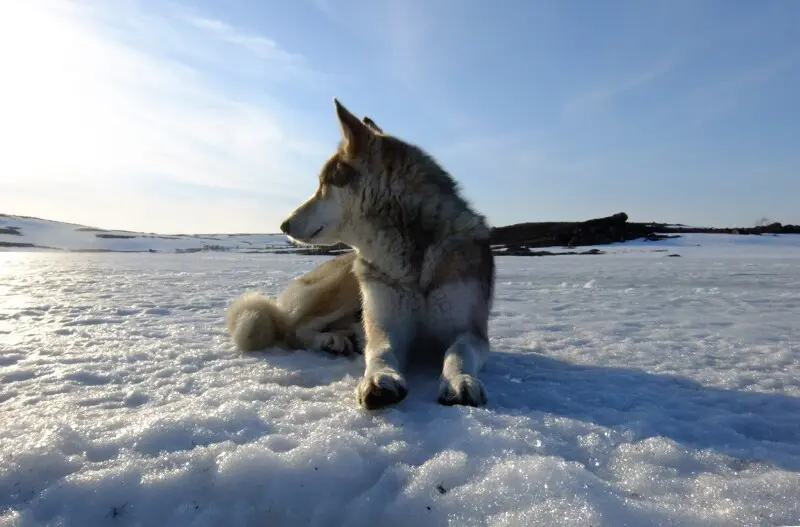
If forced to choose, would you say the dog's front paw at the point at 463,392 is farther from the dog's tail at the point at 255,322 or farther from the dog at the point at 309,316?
the dog's tail at the point at 255,322

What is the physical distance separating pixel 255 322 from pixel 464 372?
1.77 metres

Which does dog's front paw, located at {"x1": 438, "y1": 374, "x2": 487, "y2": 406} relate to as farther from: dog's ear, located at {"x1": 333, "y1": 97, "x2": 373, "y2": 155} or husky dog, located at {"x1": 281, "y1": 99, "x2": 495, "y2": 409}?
dog's ear, located at {"x1": 333, "y1": 97, "x2": 373, "y2": 155}

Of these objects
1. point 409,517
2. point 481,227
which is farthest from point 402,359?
point 409,517

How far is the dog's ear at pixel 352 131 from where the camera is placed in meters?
3.37

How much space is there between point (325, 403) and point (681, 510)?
1373 mm

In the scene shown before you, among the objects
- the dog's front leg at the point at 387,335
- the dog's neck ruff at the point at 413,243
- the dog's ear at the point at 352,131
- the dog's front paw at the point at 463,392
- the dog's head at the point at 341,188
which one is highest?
the dog's ear at the point at 352,131

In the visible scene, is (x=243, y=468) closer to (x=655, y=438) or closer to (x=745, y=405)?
(x=655, y=438)

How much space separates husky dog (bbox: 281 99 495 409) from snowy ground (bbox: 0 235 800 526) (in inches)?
13.2

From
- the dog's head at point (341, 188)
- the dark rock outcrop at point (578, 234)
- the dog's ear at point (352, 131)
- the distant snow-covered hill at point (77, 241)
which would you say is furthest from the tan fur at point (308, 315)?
the distant snow-covered hill at point (77, 241)

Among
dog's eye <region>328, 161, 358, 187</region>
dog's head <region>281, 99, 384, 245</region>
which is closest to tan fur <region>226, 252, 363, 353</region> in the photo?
dog's head <region>281, 99, 384, 245</region>

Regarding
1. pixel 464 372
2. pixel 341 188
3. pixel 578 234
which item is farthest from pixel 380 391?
pixel 578 234

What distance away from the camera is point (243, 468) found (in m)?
1.49

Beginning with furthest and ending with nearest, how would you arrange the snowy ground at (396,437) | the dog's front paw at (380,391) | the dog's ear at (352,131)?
the dog's ear at (352,131)
the dog's front paw at (380,391)
the snowy ground at (396,437)

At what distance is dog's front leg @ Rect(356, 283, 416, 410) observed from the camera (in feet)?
7.18
